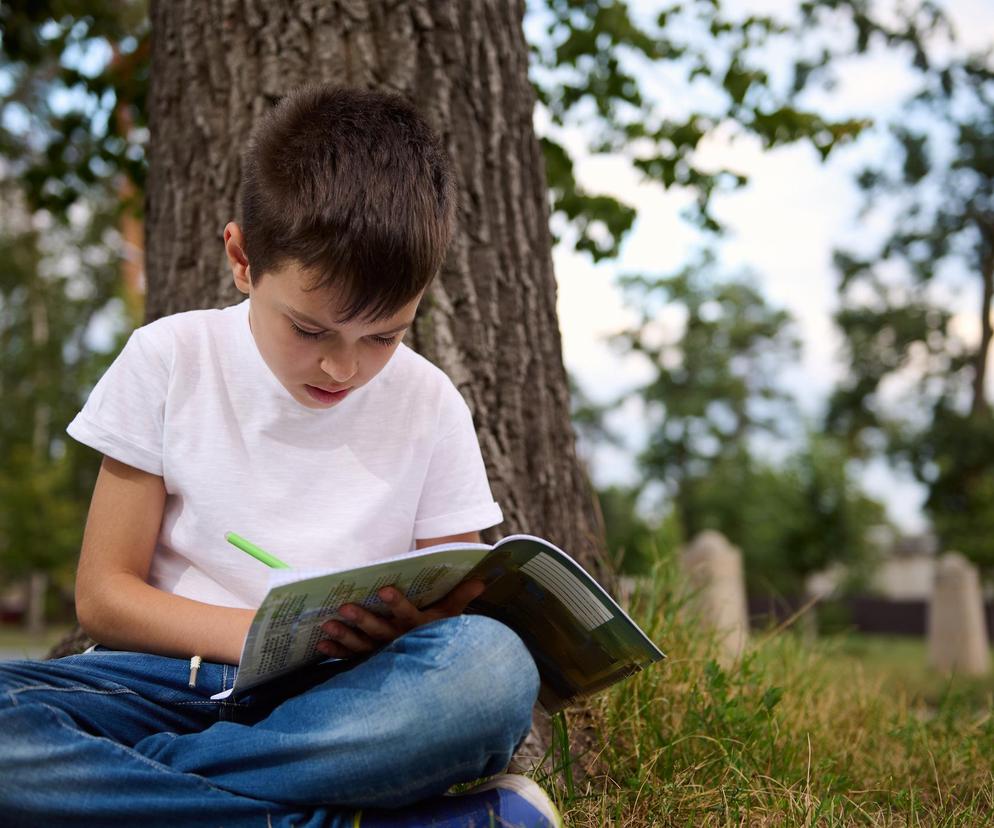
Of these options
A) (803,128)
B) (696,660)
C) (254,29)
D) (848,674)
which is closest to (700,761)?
(696,660)

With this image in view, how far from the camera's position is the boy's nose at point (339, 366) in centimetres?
188

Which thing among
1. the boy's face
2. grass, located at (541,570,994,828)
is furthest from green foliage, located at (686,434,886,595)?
the boy's face

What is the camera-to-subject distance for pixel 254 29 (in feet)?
9.84

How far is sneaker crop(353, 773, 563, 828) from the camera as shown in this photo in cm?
169

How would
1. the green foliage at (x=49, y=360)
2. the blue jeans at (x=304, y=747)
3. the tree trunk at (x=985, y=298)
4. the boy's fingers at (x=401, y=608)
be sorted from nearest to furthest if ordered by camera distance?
the blue jeans at (x=304, y=747)
the boy's fingers at (x=401, y=608)
the green foliage at (x=49, y=360)
the tree trunk at (x=985, y=298)

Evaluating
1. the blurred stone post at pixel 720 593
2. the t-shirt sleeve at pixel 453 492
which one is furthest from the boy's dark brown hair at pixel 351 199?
the blurred stone post at pixel 720 593

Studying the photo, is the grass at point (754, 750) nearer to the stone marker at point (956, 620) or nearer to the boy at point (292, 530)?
the boy at point (292, 530)

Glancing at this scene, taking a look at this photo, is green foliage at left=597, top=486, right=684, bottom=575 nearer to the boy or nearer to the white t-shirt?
the white t-shirt

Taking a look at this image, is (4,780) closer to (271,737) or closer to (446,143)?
(271,737)

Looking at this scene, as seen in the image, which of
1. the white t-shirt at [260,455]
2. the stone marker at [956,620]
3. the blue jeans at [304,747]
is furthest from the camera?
the stone marker at [956,620]

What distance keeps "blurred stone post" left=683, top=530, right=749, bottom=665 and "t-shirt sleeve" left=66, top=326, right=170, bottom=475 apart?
1.82 metres

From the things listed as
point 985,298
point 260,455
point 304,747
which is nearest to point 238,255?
point 260,455

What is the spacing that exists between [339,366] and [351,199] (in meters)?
0.29

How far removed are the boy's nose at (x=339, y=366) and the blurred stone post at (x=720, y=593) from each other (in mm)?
1674
